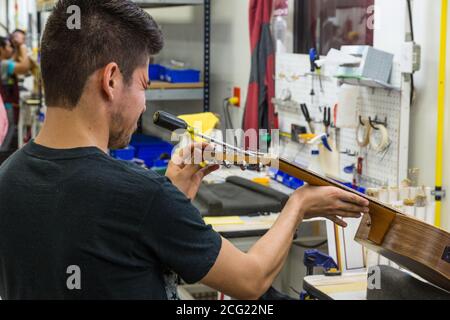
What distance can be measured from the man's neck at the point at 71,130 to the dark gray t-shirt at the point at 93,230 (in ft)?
0.06

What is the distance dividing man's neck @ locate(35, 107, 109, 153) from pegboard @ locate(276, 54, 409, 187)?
5.39ft

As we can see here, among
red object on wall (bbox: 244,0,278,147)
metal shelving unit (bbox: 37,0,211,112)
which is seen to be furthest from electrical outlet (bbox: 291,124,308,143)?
metal shelving unit (bbox: 37,0,211,112)

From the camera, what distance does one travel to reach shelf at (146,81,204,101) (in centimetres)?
396

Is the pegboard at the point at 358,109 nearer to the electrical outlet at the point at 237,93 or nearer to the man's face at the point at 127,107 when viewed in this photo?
the electrical outlet at the point at 237,93

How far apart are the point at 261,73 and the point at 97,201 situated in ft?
8.65

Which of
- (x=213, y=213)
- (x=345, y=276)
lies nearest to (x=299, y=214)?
(x=345, y=276)

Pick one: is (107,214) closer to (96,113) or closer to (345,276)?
(96,113)

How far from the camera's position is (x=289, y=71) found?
Answer: 129 inches

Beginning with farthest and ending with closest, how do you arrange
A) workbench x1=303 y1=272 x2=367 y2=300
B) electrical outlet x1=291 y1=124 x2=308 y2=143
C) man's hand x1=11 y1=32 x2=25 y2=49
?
man's hand x1=11 y1=32 x2=25 y2=49, electrical outlet x1=291 y1=124 x2=308 y2=143, workbench x1=303 y1=272 x2=367 y2=300

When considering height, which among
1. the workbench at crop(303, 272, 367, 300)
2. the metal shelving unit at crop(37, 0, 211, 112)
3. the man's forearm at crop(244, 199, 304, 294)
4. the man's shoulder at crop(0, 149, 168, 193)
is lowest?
the workbench at crop(303, 272, 367, 300)

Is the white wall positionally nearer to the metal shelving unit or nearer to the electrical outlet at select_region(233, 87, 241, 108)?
the electrical outlet at select_region(233, 87, 241, 108)

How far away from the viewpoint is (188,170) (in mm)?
1440

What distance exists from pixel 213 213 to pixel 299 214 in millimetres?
1386
